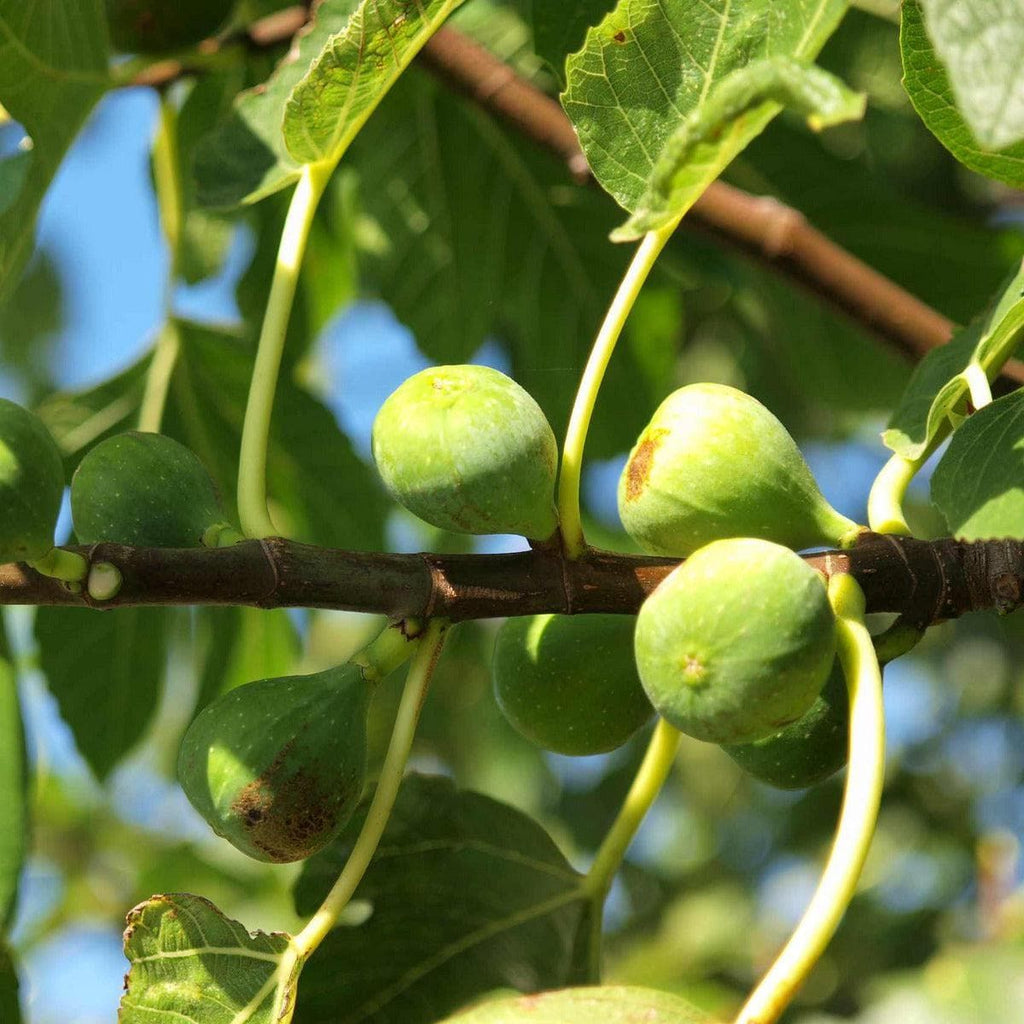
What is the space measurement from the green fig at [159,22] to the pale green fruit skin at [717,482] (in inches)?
48.4

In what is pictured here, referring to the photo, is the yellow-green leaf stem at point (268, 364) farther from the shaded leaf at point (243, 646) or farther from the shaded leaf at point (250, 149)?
the shaded leaf at point (243, 646)

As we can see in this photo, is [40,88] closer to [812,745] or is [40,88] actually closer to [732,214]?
[732,214]

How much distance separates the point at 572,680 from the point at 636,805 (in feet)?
0.69

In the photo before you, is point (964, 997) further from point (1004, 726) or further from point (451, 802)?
point (1004, 726)

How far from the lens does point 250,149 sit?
5.41 ft

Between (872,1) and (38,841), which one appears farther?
(38,841)

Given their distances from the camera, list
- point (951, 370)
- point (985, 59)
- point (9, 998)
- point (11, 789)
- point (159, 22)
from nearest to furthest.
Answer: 1. point (985, 59)
2. point (951, 370)
3. point (9, 998)
4. point (11, 789)
5. point (159, 22)

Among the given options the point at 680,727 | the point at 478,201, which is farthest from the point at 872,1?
the point at 680,727

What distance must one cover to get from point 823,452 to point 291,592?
2500 millimetres

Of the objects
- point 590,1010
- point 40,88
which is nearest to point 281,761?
point 590,1010

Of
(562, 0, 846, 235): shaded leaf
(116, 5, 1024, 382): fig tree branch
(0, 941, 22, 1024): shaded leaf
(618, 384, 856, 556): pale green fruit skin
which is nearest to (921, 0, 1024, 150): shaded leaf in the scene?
(562, 0, 846, 235): shaded leaf

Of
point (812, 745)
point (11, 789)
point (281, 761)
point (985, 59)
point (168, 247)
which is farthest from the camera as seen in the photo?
point (168, 247)

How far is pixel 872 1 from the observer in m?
2.45

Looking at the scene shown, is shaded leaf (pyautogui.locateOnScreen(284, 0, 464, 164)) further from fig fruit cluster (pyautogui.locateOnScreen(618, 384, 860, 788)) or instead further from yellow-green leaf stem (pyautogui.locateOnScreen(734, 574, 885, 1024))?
yellow-green leaf stem (pyautogui.locateOnScreen(734, 574, 885, 1024))
